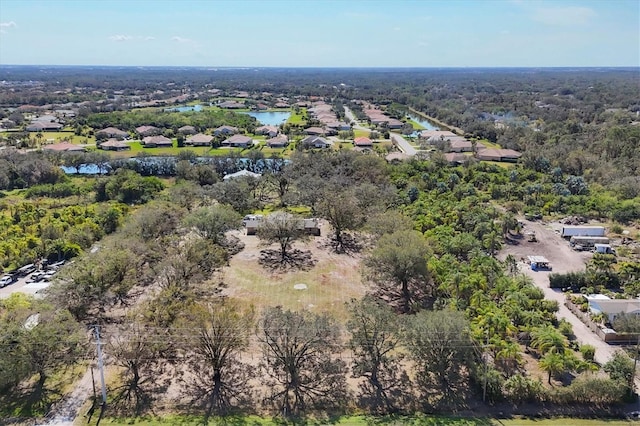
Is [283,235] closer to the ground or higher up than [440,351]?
higher up

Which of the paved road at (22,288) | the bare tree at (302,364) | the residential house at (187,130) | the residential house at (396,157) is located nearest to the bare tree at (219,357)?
the bare tree at (302,364)

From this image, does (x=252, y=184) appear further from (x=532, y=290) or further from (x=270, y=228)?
(x=532, y=290)

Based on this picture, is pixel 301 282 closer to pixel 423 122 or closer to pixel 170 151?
pixel 170 151

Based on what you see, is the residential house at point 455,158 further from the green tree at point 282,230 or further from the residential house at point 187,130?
the residential house at point 187,130

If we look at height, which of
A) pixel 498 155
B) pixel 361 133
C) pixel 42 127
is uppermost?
pixel 42 127

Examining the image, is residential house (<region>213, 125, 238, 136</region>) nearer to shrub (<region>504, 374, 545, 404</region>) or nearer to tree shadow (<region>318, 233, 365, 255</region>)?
tree shadow (<region>318, 233, 365, 255</region>)

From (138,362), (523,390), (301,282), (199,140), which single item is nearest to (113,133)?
(199,140)
